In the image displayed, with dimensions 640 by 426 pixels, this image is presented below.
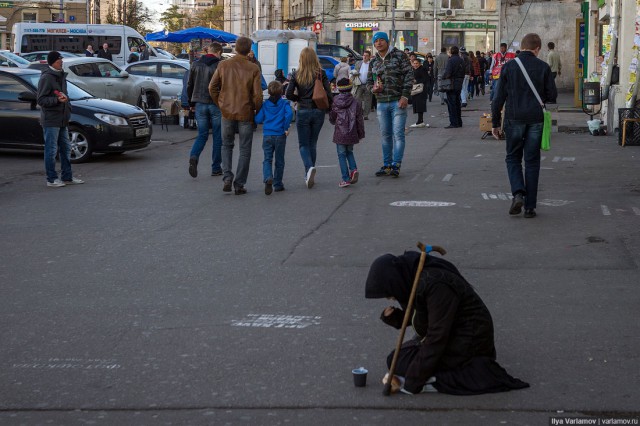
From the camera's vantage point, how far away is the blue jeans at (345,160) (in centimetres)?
1320

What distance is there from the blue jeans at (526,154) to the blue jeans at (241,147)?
358 centimetres

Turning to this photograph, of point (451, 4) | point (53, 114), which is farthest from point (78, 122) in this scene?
point (451, 4)

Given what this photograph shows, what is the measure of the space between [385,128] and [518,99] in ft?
12.0

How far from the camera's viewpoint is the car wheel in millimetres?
16938

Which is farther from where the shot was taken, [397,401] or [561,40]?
[561,40]

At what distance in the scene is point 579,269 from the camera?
8.06m

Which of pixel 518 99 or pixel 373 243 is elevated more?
pixel 518 99

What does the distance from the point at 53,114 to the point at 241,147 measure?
2750mm

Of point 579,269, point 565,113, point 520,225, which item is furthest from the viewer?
point 565,113

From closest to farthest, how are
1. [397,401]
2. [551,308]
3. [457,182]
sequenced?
[397,401], [551,308], [457,182]

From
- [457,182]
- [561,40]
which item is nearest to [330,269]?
[457,182]

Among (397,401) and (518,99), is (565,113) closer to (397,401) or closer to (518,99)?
(518,99)

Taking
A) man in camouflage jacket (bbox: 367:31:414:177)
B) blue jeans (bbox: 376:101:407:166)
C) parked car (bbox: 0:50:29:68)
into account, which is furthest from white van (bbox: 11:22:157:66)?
blue jeans (bbox: 376:101:407:166)

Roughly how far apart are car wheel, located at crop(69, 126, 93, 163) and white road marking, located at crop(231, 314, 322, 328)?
428 inches
